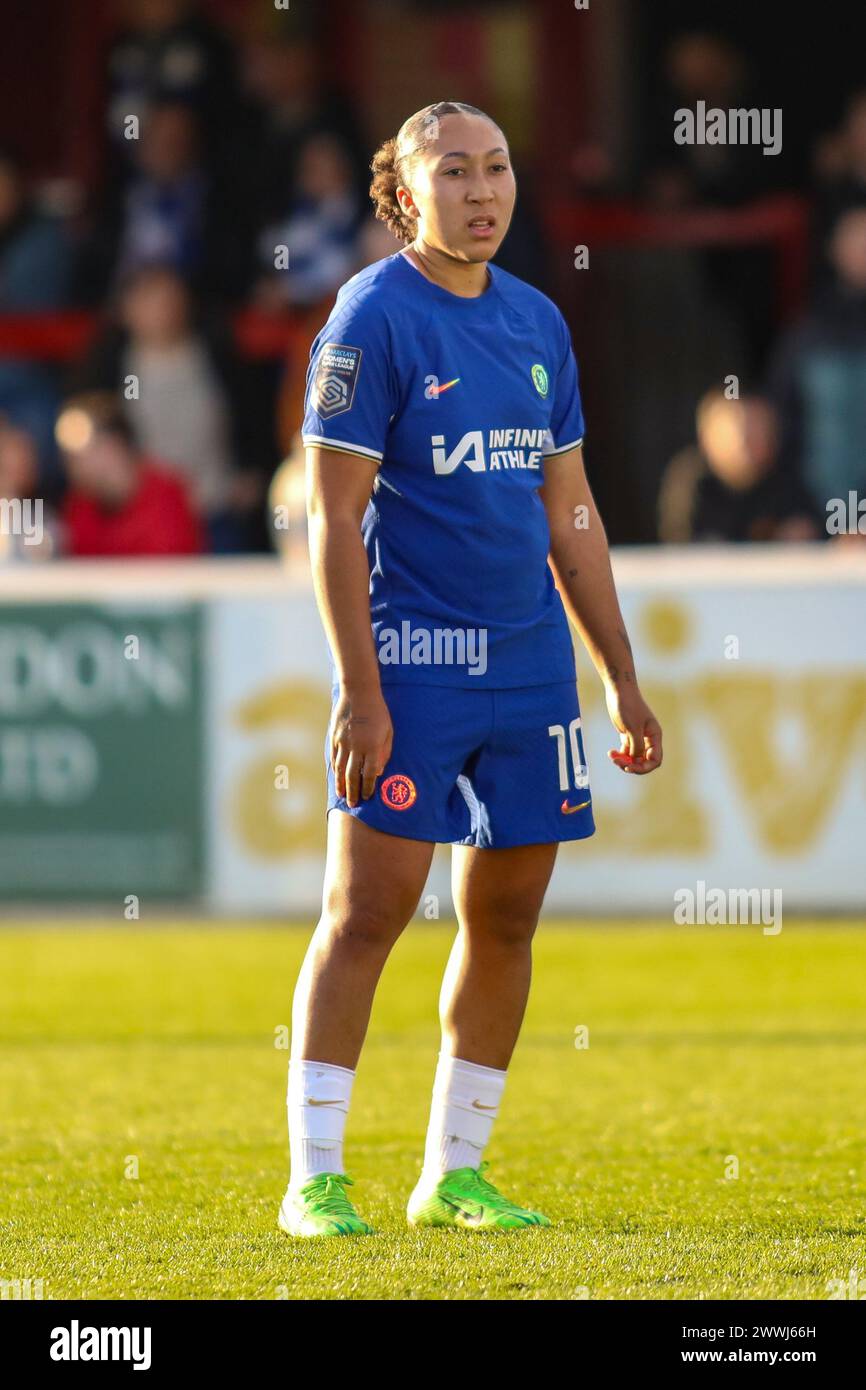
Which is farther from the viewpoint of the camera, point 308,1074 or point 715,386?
point 715,386

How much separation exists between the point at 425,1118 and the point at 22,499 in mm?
5939

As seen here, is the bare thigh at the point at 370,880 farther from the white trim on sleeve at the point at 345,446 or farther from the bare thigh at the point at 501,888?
the white trim on sleeve at the point at 345,446

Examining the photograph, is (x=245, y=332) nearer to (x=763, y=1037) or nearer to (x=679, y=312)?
(x=679, y=312)

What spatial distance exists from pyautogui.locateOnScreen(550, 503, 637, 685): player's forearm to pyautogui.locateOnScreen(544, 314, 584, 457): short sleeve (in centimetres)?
14

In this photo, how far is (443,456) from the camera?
4602 millimetres

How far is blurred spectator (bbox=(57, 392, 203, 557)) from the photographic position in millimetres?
10992

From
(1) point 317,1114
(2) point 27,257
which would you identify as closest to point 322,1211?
(1) point 317,1114

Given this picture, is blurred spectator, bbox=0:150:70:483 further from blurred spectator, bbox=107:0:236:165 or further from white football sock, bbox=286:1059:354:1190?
white football sock, bbox=286:1059:354:1190

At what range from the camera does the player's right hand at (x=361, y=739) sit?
4.49 metres

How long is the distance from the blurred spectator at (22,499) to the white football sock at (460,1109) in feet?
21.3

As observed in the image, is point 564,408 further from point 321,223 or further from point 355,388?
point 321,223
